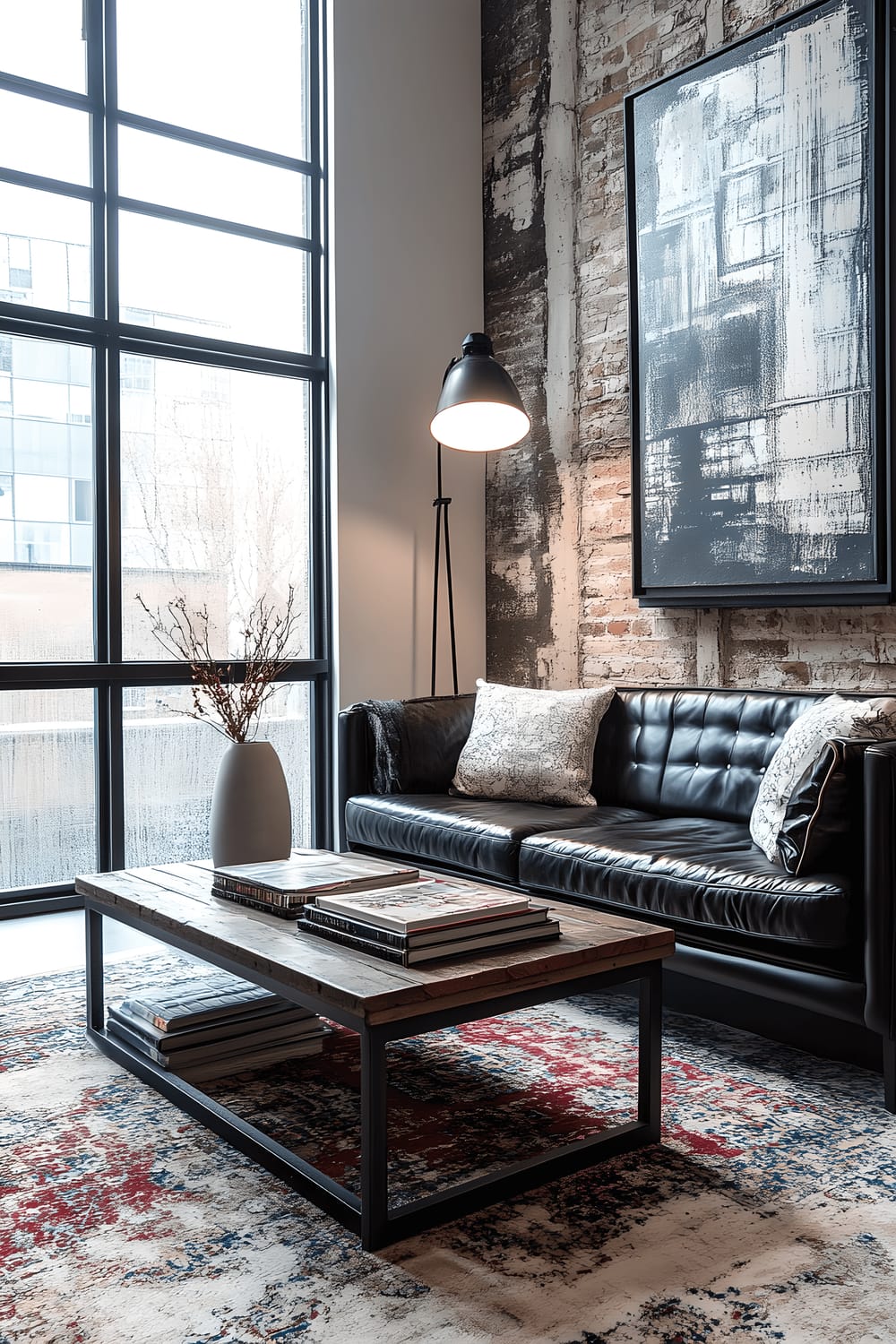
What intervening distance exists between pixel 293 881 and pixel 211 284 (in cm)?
310

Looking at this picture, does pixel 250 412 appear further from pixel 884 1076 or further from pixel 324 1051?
pixel 884 1076

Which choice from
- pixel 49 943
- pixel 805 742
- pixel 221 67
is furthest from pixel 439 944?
A: pixel 221 67

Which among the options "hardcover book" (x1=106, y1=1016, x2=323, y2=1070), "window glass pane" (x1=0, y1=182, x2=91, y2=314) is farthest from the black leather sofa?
"window glass pane" (x1=0, y1=182, x2=91, y2=314)

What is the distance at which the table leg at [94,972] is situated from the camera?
2623 millimetres

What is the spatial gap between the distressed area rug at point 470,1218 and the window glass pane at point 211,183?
Result: 3.31 meters

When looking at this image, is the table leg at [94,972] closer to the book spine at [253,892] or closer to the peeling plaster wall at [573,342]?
the book spine at [253,892]

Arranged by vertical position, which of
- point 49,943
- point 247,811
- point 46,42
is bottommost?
point 49,943

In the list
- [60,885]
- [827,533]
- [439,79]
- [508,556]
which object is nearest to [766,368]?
[827,533]

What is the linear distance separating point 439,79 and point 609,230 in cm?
126

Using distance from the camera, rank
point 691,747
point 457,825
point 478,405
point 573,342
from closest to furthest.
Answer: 1. point 457,825
2. point 691,747
3. point 478,405
4. point 573,342

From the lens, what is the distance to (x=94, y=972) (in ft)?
8.72

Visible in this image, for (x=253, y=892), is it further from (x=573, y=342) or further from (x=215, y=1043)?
(x=573, y=342)

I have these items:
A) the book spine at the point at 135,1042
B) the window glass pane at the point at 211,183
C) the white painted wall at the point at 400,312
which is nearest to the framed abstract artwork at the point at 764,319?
the white painted wall at the point at 400,312

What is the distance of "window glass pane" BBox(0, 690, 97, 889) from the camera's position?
13.3ft
